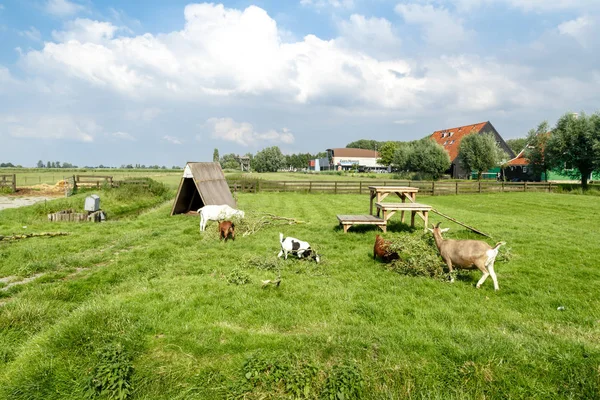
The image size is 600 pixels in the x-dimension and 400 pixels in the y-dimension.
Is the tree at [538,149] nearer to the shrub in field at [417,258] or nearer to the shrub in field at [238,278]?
the shrub in field at [417,258]

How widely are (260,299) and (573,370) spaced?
4855 mm

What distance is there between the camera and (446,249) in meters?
7.89

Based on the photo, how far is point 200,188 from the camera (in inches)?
671

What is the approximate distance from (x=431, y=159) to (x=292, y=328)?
53.2m

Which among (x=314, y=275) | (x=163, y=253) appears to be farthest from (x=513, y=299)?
(x=163, y=253)

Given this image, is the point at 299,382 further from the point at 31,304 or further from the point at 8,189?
the point at 8,189

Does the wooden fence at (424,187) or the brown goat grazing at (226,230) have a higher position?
the wooden fence at (424,187)

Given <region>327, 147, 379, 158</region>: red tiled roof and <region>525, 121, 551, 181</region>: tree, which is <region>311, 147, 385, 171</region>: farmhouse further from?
<region>525, 121, 551, 181</region>: tree

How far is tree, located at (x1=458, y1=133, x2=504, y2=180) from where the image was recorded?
1912 inches

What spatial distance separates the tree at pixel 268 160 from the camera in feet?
391

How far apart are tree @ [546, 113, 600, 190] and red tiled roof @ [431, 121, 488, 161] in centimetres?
1916

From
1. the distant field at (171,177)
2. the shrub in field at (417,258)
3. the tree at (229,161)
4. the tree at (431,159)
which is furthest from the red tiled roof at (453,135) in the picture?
the tree at (229,161)

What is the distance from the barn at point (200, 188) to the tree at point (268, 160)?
99624mm

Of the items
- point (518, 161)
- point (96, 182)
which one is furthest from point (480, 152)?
point (96, 182)
